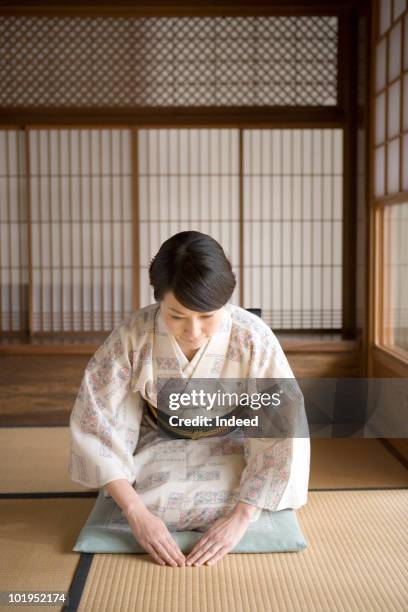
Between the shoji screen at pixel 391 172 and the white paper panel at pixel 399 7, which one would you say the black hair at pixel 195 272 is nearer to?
the shoji screen at pixel 391 172

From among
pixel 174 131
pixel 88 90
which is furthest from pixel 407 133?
pixel 88 90

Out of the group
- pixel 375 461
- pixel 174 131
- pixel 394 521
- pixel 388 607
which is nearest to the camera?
pixel 388 607

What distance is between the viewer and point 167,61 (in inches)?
Answer: 198

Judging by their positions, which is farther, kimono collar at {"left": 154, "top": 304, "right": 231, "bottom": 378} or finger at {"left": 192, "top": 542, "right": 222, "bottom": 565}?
kimono collar at {"left": 154, "top": 304, "right": 231, "bottom": 378}

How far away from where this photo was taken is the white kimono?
2545 millimetres

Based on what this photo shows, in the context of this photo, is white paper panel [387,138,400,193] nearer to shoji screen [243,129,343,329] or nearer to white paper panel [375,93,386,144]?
white paper panel [375,93,386,144]

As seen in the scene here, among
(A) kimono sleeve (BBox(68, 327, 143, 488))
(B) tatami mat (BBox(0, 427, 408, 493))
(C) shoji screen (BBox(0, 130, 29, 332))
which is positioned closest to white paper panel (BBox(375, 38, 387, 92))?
(B) tatami mat (BBox(0, 427, 408, 493))

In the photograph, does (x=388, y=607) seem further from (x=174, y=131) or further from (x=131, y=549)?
(x=174, y=131)

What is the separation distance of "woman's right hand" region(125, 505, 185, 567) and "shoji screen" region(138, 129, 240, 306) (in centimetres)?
293

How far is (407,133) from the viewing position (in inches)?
152

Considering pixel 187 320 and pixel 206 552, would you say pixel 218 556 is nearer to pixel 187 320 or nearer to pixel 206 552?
pixel 206 552

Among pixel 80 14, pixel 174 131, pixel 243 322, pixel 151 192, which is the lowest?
pixel 243 322

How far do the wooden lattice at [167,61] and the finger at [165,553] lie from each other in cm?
338

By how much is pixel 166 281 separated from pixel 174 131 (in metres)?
3.19
